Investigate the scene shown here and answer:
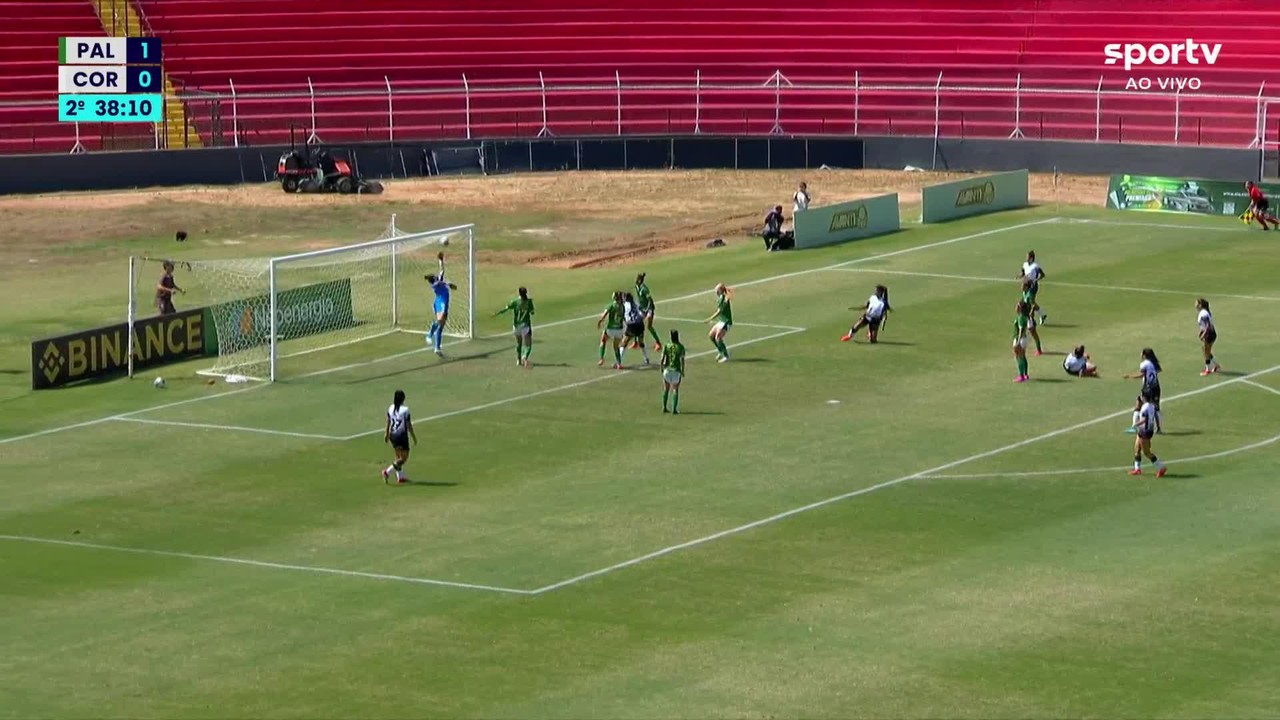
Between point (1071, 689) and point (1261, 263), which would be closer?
point (1071, 689)

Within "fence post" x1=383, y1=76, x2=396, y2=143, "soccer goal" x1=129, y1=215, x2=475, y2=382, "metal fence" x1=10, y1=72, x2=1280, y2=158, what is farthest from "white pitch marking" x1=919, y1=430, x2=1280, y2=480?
"fence post" x1=383, y1=76, x2=396, y2=143

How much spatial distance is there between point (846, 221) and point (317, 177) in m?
18.0

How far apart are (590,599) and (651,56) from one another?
55964 millimetres

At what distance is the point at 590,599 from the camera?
1163 inches

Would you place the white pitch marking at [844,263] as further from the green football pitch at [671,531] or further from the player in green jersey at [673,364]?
the player in green jersey at [673,364]

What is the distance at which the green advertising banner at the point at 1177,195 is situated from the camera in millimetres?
68188

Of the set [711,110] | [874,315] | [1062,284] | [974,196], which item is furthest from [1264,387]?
[711,110]

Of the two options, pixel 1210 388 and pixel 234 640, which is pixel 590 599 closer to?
pixel 234 640

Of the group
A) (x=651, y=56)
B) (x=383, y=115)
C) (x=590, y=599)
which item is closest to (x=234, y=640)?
(x=590, y=599)

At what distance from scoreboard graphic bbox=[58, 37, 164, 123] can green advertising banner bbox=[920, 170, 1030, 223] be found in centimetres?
2498

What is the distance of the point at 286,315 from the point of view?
48.5 m

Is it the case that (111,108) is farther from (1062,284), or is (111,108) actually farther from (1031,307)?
(1031,307)

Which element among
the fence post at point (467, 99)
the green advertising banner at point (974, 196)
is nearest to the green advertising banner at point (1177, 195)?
the green advertising banner at point (974, 196)

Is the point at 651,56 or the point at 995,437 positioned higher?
the point at 651,56
